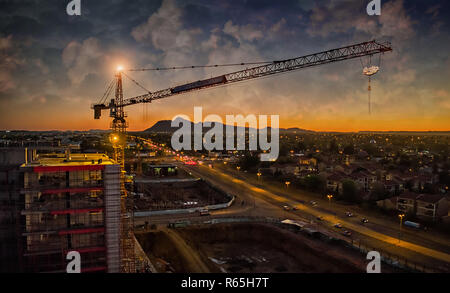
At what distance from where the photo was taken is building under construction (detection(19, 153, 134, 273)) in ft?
36.9

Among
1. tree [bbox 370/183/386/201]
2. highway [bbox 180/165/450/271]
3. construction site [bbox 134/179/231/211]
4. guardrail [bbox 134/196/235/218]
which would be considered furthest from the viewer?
tree [bbox 370/183/386/201]

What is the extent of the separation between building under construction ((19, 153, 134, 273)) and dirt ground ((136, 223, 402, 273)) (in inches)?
165

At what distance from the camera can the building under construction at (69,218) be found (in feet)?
36.9

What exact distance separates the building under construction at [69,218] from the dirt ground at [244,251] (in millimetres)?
4201

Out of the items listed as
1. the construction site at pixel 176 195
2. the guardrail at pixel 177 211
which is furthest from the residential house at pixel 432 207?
the construction site at pixel 176 195

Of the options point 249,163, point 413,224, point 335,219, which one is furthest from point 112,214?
point 249,163

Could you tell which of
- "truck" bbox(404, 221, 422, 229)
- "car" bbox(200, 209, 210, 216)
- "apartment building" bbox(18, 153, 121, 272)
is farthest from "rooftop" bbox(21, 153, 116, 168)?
"truck" bbox(404, 221, 422, 229)

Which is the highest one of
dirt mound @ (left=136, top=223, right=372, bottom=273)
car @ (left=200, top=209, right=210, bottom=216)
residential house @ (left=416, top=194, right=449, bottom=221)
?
residential house @ (left=416, top=194, right=449, bottom=221)

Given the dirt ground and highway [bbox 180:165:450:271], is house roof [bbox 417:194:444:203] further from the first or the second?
the dirt ground

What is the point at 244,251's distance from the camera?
19.6m

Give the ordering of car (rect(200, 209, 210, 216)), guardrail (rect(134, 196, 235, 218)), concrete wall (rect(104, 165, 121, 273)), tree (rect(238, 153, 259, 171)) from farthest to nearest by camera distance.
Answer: tree (rect(238, 153, 259, 171)), car (rect(200, 209, 210, 216)), guardrail (rect(134, 196, 235, 218)), concrete wall (rect(104, 165, 121, 273))

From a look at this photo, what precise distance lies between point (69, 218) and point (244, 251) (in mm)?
11404

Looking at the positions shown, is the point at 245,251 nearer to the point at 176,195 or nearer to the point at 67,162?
the point at 67,162

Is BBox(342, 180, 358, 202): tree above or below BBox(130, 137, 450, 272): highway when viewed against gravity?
above
